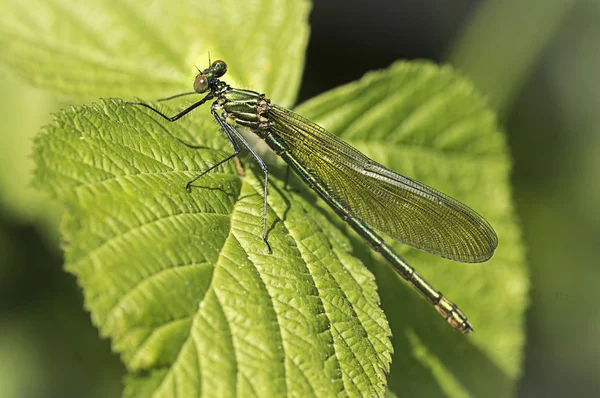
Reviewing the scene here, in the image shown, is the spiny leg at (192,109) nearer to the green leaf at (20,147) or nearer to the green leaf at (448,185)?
the green leaf at (448,185)

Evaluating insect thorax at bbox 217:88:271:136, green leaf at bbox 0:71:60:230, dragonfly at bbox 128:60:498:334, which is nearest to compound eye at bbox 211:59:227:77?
dragonfly at bbox 128:60:498:334

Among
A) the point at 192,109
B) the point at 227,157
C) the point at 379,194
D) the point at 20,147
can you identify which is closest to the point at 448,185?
the point at 379,194

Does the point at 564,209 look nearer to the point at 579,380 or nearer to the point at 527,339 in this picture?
the point at 527,339

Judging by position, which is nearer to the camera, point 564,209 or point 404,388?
point 404,388

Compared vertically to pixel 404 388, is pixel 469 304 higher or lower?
higher

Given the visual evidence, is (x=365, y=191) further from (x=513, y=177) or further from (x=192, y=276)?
(x=513, y=177)

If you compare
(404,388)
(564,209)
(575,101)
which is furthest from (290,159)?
(575,101)
